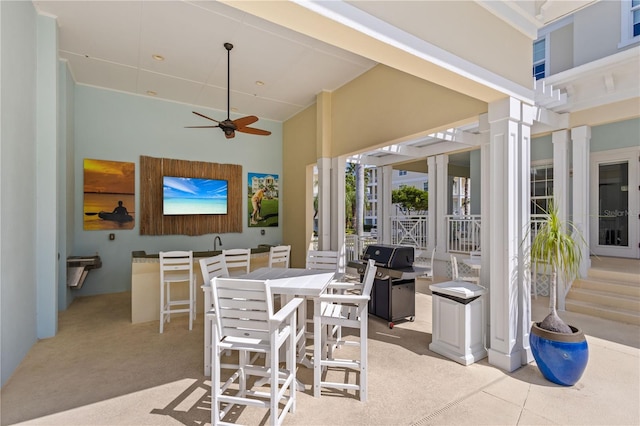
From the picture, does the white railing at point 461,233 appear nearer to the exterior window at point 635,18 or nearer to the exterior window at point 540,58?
the exterior window at point 540,58

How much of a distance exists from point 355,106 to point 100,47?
145 inches

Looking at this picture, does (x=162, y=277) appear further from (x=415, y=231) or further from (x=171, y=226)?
(x=415, y=231)

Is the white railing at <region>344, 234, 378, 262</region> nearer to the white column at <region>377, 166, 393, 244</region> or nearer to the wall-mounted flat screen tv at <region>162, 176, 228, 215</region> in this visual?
the white column at <region>377, 166, 393, 244</region>

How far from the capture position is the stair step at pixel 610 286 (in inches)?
171

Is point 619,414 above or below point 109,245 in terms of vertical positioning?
below

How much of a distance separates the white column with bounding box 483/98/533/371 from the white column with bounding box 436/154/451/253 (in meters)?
4.43

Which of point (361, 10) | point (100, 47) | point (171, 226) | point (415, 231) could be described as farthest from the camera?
point (415, 231)

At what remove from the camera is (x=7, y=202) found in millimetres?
2715

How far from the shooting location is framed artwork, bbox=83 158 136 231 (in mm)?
5414

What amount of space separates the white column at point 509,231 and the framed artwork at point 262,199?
5.02 m

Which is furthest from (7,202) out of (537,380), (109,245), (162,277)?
(537,380)

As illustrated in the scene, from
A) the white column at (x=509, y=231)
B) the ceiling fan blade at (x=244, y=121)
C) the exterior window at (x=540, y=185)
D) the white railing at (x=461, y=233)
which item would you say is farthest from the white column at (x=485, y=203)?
the exterior window at (x=540, y=185)

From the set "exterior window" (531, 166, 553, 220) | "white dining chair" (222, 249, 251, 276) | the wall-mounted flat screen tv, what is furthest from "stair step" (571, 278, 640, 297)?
the wall-mounted flat screen tv

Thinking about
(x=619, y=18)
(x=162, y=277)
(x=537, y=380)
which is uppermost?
(x=619, y=18)
